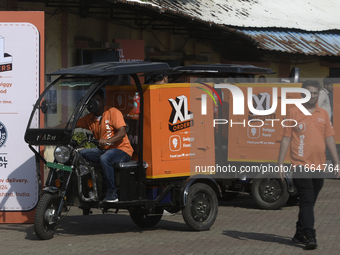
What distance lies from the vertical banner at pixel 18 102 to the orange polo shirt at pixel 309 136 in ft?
12.4

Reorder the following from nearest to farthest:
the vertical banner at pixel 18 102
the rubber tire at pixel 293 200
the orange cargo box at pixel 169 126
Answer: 1. the orange cargo box at pixel 169 126
2. the vertical banner at pixel 18 102
3. the rubber tire at pixel 293 200

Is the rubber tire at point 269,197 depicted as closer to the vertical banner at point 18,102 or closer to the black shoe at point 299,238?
the black shoe at point 299,238

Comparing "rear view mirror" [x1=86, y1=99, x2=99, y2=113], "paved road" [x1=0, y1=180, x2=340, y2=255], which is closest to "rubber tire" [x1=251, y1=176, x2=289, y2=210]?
"paved road" [x1=0, y1=180, x2=340, y2=255]

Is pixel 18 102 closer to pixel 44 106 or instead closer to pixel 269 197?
pixel 44 106

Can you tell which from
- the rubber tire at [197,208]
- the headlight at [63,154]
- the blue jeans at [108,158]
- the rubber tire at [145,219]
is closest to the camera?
the headlight at [63,154]

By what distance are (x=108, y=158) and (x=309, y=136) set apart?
254 cm

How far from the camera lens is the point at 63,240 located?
796 cm

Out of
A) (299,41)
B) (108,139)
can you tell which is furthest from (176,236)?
(299,41)

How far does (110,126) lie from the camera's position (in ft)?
27.0

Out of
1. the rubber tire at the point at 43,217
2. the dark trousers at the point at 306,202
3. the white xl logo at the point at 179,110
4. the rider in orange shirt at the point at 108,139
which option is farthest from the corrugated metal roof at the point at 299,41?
the rubber tire at the point at 43,217

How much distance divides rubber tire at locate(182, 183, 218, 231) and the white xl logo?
3.11 ft

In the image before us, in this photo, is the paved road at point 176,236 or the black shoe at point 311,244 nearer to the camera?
the black shoe at point 311,244

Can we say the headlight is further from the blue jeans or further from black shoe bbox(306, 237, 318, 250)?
black shoe bbox(306, 237, 318, 250)

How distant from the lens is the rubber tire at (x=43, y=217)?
7609 mm
